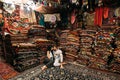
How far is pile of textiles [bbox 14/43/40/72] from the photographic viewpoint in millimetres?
3160

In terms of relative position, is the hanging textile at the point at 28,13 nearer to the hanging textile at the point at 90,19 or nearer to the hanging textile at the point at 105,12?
the hanging textile at the point at 90,19

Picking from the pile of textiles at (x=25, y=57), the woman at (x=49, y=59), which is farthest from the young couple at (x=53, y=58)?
the pile of textiles at (x=25, y=57)

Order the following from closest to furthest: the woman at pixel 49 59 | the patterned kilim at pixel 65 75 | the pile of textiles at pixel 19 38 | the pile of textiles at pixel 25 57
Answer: the patterned kilim at pixel 65 75, the pile of textiles at pixel 25 57, the pile of textiles at pixel 19 38, the woman at pixel 49 59

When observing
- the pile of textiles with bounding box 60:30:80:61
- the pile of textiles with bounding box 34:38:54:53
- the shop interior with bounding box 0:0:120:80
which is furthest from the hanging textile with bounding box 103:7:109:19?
the pile of textiles with bounding box 34:38:54:53

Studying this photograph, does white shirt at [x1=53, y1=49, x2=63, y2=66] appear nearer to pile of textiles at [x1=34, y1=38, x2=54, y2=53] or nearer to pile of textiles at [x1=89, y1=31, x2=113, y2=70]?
pile of textiles at [x1=34, y1=38, x2=54, y2=53]

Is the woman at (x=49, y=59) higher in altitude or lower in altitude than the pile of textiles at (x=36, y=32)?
lower

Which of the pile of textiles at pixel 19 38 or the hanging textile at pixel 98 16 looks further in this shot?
the hanging textile at pixel 98 16

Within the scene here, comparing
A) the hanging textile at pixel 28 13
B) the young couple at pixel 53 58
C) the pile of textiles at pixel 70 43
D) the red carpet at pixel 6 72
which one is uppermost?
the hanging textile at pixel 28 13

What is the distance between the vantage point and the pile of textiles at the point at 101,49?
322cm

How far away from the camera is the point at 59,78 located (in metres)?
2.72

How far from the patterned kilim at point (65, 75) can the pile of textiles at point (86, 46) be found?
49 centimetres

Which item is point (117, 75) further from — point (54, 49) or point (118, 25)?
point (54, 49)

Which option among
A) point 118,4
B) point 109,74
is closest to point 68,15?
point 118,4

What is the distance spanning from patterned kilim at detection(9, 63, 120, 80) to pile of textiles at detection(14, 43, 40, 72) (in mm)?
225
